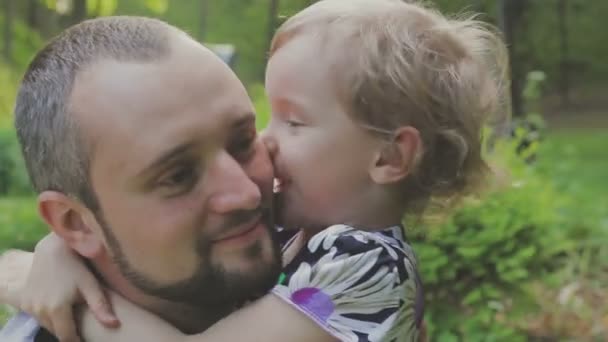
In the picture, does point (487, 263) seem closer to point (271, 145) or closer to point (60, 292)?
point (271, 145)

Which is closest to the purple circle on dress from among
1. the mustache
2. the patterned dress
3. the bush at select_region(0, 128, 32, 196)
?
the patterned dress

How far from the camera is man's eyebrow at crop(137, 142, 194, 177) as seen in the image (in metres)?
1.46

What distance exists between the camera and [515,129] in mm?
5395

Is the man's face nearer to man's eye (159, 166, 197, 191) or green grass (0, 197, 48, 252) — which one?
man's eye (159, 166, 197, 191)

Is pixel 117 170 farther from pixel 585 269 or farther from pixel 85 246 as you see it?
pixel 585 269

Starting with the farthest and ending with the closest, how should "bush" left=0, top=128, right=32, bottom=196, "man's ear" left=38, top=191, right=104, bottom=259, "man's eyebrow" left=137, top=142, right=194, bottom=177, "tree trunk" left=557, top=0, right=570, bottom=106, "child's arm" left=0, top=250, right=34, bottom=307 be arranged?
"tree trunk" left=557, top=0, right=570, bottom=106
"bush" left=0, top=128, right=32, bottom=196
"child's arm" left=0, top=250, right=34, bottom=307
"man's ear" left=38, top=191, right=104, bottom=259
"man's eyebrow" left=137, top=142, right=194, bottom=177

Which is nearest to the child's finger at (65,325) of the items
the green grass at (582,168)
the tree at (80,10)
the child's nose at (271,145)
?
the child's nose at (271,145)

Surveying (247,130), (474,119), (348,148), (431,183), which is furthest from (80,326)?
(474,119)

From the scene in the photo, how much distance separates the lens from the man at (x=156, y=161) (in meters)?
1.48

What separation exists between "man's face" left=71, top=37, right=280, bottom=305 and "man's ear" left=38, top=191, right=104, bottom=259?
0.19 feet

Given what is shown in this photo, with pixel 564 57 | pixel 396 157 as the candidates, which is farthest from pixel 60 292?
pixel 564 57

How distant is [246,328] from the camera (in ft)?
5.01

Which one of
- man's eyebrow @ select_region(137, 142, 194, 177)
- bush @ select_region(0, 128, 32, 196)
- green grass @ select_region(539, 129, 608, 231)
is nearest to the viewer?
man's eyebrow @ select_region(137, 142, 194, 177)

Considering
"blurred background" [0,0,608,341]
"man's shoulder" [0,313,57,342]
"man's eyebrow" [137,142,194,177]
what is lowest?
"blurred background" [0,0,608,341]
